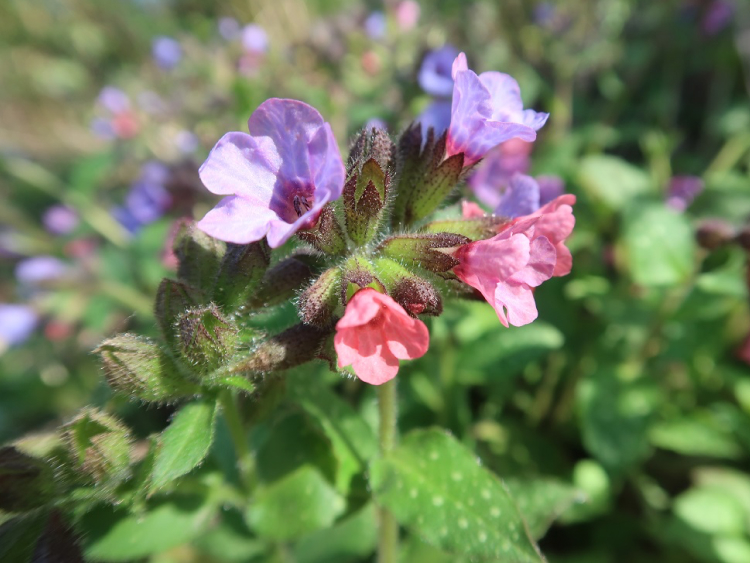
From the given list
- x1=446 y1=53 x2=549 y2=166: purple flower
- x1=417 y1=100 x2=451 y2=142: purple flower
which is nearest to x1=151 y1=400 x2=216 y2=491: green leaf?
x1=446 y1=53 x2=549 y2=166: purple flower

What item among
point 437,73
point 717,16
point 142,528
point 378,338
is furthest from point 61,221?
point 717,16

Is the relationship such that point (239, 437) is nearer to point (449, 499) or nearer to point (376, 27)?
point (449, 499)

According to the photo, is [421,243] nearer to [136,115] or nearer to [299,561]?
[299,561]

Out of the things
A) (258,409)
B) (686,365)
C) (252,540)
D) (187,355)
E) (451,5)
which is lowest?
(686,365)

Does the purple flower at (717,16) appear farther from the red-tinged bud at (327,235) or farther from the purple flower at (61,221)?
the purple flower at (61,221)

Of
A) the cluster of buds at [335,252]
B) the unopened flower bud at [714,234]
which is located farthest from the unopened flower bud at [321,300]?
the unopened flower bud at [714,234]

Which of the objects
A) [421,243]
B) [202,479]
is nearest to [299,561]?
[202,479]

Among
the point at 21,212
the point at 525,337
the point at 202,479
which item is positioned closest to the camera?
the point at 202,479
